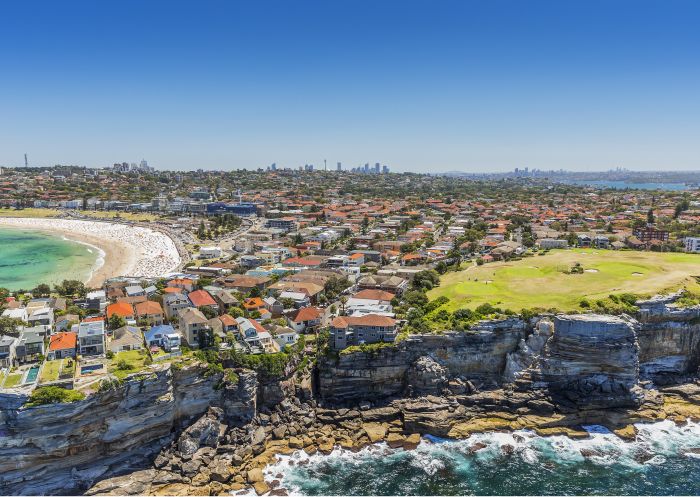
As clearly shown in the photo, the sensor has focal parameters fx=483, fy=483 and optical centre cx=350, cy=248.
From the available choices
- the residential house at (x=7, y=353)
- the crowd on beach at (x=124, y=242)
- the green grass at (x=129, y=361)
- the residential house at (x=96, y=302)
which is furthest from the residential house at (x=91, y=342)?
the crowd on beach at (x=124, y=242)

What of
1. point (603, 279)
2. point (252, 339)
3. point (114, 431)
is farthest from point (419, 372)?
point (603, 279)

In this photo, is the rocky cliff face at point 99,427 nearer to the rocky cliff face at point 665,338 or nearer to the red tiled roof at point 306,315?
the red tiled roof at point 306,315

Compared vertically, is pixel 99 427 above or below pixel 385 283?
below

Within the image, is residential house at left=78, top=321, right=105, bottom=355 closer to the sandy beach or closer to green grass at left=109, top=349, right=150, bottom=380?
green grass at left=109, top=349, right=150, bottom=380

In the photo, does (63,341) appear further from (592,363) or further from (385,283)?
(592,363)

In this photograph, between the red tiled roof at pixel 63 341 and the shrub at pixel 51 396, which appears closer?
the shrub at pixel 51 396

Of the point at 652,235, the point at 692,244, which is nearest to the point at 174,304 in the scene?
the point at 692,244
